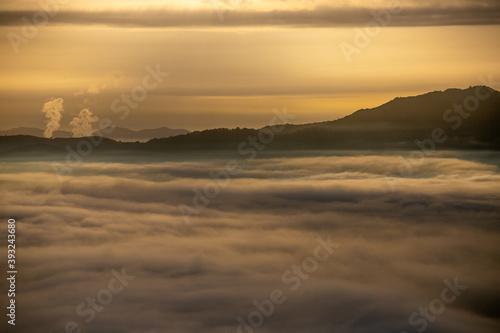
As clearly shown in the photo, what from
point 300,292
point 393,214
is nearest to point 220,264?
point 300,292

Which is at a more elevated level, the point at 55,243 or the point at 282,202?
the point at 282,202

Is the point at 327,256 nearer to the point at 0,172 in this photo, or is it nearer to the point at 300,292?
the point at 300,292

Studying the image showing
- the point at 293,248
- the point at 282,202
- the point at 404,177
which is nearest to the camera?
the point at 293,248

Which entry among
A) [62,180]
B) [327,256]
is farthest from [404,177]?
[62,180]

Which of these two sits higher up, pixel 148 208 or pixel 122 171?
pixel 122 171

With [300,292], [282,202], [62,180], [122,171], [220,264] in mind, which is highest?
[122,171]

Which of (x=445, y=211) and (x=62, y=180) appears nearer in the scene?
(x=445, y=211)

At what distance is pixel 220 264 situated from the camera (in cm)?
7131

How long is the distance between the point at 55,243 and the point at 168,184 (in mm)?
68372

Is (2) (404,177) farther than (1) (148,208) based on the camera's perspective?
Yes

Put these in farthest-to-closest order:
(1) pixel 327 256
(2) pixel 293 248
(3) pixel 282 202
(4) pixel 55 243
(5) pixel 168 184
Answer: (5) pixel 168 184 < (3) pixel 282 202 < (1) pixel 327 256 < (2) pixel 293 248 < (4) pixel 55 243

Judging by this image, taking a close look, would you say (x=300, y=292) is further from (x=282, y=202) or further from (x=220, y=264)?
(x=282, y=202)

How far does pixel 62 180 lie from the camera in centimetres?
12044

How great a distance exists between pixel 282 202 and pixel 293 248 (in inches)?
1504
